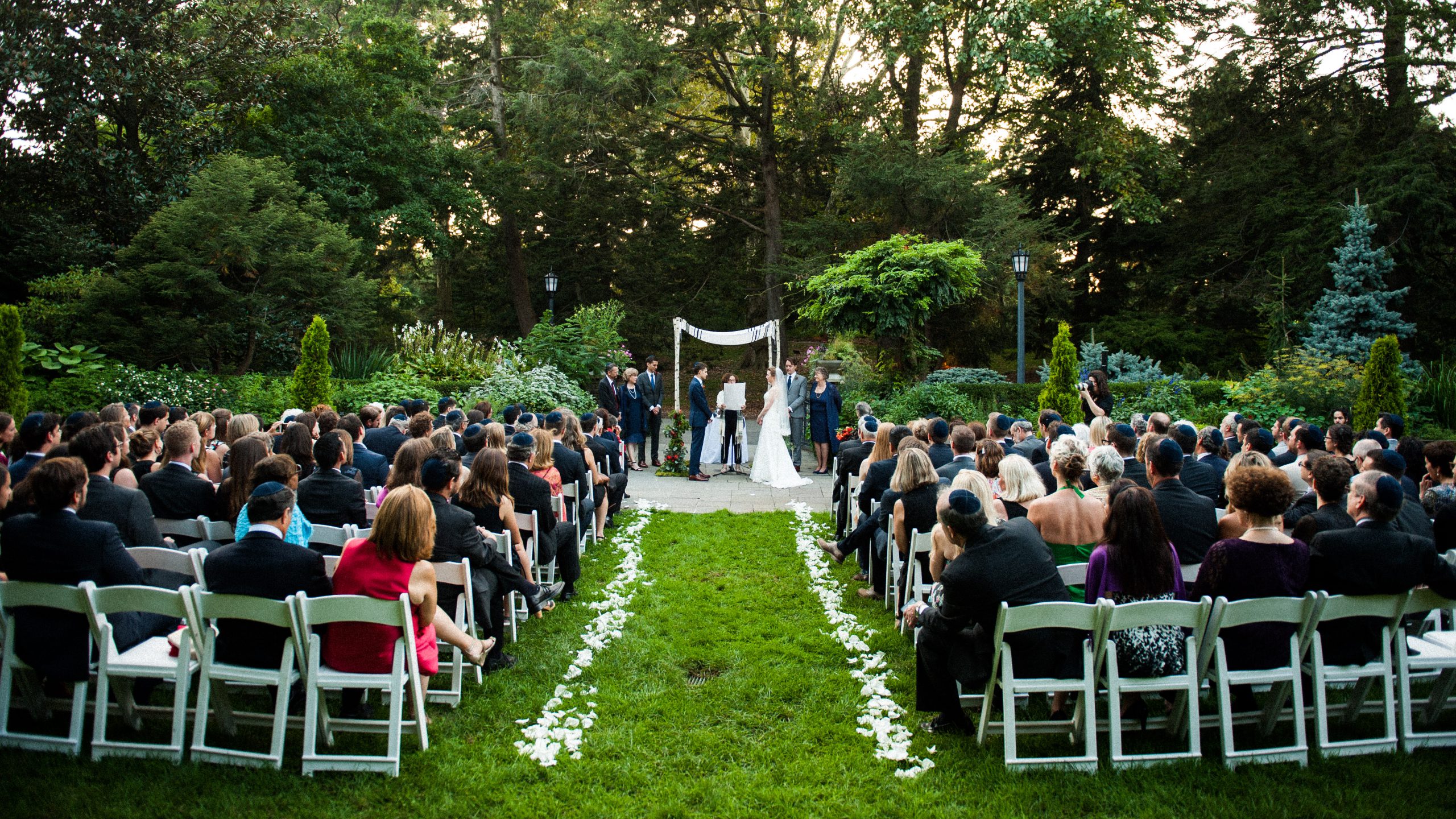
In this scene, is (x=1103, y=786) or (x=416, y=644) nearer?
(x=1103, y=786)

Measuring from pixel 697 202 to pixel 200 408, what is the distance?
57.0ft

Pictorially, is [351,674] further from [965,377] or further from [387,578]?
[965,377]

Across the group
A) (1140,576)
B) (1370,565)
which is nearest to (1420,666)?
(1370,565)

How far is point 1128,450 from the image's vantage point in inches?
227

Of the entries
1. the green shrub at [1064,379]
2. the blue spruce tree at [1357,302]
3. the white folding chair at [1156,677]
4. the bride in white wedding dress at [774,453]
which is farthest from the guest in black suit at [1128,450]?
the blue spruce tree at [1357,302]

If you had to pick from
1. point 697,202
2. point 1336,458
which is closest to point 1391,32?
point 697,202

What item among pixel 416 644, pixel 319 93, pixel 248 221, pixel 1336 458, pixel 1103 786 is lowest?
pixel 1103 786

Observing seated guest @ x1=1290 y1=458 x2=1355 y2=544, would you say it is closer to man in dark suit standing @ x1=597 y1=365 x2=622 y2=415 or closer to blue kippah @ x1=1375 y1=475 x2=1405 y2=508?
blue kippah @ x1=1375 y1=475 x2=1405 y2=508

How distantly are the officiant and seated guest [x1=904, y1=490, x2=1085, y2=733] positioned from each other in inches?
365

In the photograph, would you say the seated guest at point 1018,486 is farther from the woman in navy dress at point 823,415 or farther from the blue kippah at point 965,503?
the woman in navy dress at point 823,415

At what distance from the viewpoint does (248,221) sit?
16.3 m

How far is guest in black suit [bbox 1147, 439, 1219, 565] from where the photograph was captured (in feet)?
15.7

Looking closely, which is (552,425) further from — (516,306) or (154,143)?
(516,306)

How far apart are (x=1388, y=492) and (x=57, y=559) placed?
20.4 ft
